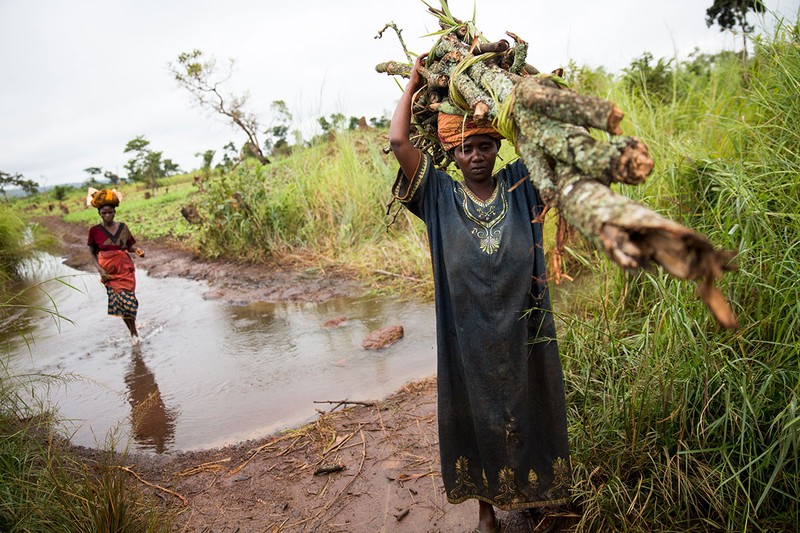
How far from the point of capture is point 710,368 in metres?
1.89

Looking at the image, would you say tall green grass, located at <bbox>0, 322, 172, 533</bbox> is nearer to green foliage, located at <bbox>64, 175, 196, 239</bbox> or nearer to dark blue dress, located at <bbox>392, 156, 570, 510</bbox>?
dark blue dress, located at <bbox>392, 156, 570, 510</bbox>

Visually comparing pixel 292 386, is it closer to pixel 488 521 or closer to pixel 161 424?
pixel 161 424

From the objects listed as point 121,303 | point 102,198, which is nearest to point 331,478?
point 121,303

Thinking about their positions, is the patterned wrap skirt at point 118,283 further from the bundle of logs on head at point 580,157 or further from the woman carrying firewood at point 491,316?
the bundle of logs on head at point 580,157

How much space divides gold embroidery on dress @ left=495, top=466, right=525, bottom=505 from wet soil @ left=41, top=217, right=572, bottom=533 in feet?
0.65

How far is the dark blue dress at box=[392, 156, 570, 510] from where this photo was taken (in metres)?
1.79

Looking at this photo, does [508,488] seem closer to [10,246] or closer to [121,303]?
[121,303]

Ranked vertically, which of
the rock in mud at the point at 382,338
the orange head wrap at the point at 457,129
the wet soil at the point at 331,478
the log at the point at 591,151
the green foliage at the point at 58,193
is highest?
the green foliage at the point at 58,193

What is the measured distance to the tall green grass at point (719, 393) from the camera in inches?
65.9

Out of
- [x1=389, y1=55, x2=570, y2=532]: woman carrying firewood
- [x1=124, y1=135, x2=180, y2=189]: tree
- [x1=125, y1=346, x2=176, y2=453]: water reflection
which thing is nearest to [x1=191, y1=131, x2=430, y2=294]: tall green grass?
[x1=125, y1=346, x2=176, y2=453]: water reflection

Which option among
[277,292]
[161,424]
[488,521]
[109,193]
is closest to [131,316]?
[109,193]

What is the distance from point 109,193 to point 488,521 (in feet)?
16.6

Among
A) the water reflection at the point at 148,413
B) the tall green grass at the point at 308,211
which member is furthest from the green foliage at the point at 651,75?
the water reflection at the point at 148,413

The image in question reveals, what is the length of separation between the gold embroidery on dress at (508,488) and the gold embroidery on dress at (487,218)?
2.79 ft
